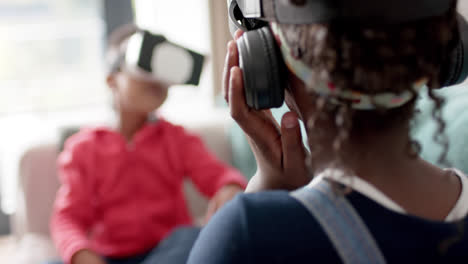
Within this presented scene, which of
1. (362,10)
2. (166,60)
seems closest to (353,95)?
(362,10)

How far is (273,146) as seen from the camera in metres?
0.67

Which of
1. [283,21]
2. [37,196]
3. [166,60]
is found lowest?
[37,196]

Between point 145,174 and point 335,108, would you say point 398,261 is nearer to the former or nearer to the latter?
point 335,108

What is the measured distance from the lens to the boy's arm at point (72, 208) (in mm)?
1141

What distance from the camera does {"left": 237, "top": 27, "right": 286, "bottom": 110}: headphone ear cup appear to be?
1.74ft

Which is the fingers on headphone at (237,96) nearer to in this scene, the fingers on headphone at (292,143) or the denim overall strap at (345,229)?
the fingers on headphone at (292,143)

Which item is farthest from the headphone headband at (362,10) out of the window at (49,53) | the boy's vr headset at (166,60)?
the window at (49,53)

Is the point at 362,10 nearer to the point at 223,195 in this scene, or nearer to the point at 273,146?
the point at 273,146

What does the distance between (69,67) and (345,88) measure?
1.96 meters

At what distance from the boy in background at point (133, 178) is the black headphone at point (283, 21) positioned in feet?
2.44

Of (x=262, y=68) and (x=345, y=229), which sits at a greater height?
(x=262, y=68)

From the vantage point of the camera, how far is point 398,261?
481mm

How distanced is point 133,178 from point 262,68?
0.91m

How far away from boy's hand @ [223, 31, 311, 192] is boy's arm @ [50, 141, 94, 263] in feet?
2.06
